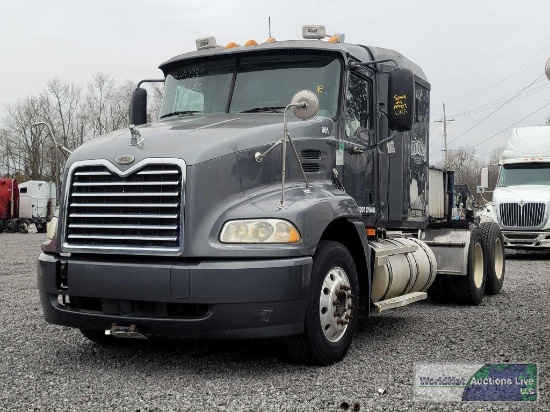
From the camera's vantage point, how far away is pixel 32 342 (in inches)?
253

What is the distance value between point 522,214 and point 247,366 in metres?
14.1

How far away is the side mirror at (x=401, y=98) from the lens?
6.39 metres

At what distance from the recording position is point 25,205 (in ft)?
132

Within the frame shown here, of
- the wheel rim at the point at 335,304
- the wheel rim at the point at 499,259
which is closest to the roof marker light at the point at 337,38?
the wheel rim at the point at 335,304

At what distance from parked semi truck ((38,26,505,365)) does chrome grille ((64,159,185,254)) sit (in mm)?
10

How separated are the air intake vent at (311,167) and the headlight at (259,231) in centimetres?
98

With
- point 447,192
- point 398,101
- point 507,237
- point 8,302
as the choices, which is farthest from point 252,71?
point 507,237

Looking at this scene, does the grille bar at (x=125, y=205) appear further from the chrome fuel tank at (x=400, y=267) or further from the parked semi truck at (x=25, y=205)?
the parked semi truck at (x=25, y=205)

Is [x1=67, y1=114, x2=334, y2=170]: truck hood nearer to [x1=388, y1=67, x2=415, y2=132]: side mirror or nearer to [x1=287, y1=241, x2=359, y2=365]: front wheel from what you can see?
[x1=388, y1=67, x2=415, y2=132]: side mirror

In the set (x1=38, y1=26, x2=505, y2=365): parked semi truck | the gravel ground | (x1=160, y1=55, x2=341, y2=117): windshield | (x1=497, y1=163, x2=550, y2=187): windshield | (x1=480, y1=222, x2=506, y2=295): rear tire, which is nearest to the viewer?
the gravel ground

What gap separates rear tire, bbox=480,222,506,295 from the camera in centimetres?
989

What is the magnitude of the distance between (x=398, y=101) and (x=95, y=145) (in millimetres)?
2793

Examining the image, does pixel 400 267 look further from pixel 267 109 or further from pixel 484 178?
pixel 484 178

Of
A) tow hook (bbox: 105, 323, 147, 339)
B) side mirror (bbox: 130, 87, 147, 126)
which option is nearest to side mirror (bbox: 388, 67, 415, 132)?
side mirror (bbox: 130, 87, 147, 126)
